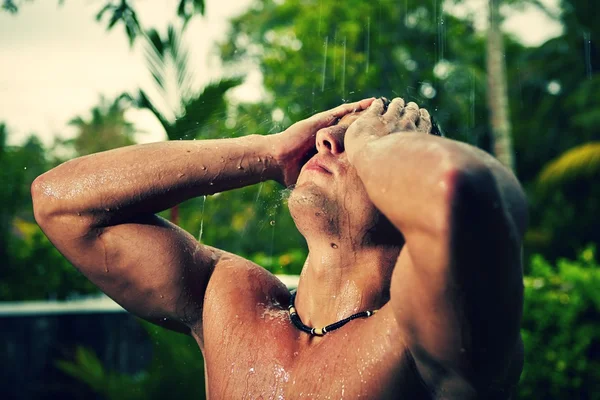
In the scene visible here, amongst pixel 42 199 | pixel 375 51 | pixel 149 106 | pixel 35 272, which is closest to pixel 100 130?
pixel 375 51

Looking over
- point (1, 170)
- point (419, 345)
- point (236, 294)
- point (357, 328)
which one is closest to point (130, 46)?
point (236, 294)

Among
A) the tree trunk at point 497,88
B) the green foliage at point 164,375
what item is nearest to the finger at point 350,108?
the green foliage at point 164,375

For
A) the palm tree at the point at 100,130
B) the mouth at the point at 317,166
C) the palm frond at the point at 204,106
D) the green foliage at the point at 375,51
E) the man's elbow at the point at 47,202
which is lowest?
the palm tree at the point at 100,130

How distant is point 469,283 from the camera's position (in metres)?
1.43

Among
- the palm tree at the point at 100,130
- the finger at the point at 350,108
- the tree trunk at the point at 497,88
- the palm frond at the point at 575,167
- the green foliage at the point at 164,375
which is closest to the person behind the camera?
the finger at the point at 350,108

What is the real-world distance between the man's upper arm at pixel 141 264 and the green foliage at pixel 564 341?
18.4 feet

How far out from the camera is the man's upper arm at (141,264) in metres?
2.18

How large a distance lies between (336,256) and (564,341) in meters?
5.71

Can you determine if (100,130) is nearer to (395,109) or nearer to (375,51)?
(375,51)

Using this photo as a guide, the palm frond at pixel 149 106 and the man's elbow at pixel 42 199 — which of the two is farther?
the palm frond at pixel 149 106

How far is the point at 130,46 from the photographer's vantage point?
3676mm

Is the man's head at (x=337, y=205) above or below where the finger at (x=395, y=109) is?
below

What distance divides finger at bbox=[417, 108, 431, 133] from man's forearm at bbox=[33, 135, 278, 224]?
20.5 inches

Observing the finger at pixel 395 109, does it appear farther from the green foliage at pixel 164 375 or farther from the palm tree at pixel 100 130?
the palm tree at pixel 100 130
